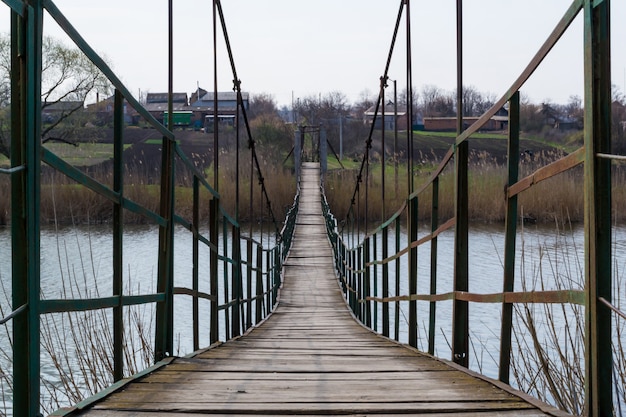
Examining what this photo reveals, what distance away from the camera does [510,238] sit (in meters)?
1.91

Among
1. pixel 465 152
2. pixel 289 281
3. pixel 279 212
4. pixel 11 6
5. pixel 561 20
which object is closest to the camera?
pixel 11 6

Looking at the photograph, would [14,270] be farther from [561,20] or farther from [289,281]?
[289,281]

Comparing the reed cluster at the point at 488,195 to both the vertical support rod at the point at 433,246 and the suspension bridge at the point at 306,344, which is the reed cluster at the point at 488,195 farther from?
the suspension bridge at the point at 306,344

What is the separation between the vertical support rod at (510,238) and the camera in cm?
188

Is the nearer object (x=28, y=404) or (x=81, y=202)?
(x=28, y=404)

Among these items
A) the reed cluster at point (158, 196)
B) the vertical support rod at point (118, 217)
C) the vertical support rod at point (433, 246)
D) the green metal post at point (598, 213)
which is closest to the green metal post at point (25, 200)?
the vertical support rod at point (118, 217)

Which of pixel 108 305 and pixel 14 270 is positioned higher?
pixel 14 270

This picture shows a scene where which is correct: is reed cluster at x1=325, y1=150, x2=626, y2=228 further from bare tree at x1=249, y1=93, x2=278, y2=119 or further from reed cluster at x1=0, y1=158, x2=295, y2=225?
bare tree at x1=249, y1=93, x2=278, y2=119

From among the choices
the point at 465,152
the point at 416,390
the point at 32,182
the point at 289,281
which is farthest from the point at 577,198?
the point at 32,182

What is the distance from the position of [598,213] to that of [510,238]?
0.62 metres

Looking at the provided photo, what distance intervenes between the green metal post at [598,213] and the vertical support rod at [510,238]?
55 cm

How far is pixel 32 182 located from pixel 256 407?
0.63 meters

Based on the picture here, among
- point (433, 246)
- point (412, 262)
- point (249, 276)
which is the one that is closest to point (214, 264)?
point (412, 262)

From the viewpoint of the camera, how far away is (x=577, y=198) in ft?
29.6
